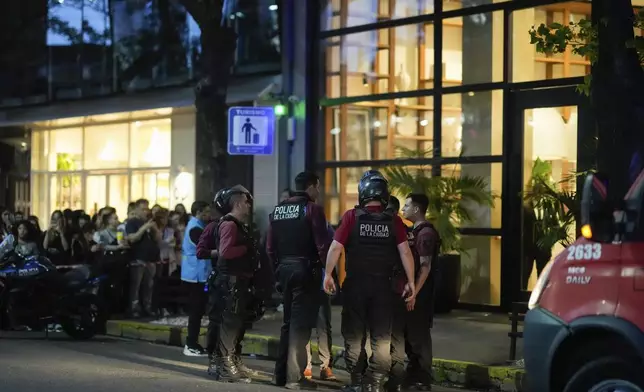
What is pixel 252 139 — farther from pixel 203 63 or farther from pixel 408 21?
pixel 408 21

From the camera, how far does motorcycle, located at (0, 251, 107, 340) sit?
582 inches

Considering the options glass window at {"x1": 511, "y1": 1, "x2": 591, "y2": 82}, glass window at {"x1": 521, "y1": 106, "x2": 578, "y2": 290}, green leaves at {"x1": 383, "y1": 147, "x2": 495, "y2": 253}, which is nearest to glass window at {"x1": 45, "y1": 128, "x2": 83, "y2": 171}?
green leaves at {"x1": 383, "y1": 147, "x2": 495, "y2": 253}

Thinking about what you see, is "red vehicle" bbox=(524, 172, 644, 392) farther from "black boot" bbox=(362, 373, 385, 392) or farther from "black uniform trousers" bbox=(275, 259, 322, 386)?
"black uniform trousers" bbox=(275, 259, 322, 386)

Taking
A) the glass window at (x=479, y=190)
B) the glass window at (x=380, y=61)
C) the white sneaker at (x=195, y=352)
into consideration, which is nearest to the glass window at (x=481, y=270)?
the glass window at (x=479, y=190)

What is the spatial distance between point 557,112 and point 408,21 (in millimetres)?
2999

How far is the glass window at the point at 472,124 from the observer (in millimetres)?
16281

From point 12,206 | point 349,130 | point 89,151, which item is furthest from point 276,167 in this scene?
point 12,206

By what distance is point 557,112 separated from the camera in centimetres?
1573

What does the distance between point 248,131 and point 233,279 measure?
16.4 feet

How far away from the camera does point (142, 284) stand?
1698 cm

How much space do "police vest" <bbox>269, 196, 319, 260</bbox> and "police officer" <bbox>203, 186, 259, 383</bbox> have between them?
2.18 feet

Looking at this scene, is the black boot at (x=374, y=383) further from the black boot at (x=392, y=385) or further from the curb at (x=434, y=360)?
the curb at (x=434, y=360)

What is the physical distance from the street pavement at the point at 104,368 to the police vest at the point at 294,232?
131cm

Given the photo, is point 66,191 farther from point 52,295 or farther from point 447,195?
point 447,195
